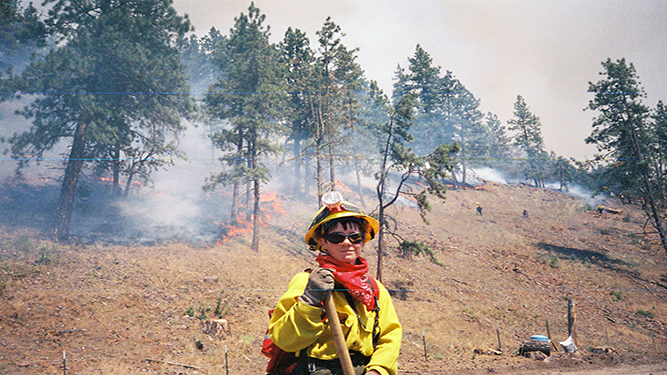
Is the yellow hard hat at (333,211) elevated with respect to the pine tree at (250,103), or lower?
lower

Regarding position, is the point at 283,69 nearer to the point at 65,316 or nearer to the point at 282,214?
the point at 282,214

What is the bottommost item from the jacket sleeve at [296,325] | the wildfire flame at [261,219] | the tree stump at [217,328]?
the tree stump at [217,328]

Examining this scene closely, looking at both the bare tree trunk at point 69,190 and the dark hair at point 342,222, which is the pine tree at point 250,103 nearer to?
the bare tree trunk at point 69,190

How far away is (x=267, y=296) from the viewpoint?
56.2 feet

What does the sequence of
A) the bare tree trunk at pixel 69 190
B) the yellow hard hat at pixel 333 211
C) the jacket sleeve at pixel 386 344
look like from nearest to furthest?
the jacket sleeve at pixel 386 344 < the yellow hard hat at pixel 333 211 < the bare tree trunk at pixel 69 190

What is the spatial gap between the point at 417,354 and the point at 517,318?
26.1 ft

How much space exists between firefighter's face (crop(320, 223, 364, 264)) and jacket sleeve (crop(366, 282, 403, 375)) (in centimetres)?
47

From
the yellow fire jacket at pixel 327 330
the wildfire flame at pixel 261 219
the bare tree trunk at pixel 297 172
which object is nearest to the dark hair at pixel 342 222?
the yellow fire jacket at pixel 327 330

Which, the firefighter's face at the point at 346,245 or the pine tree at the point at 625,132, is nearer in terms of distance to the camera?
the firefighter's face at the point at 346,245

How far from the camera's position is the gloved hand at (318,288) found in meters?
2.36

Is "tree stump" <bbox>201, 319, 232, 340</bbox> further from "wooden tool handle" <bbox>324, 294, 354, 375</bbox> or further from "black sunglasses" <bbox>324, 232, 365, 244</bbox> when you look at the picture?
"wooden tool handle" <bbox>324, 294, 354, 375</bbox>

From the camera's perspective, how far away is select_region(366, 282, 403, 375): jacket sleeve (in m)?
2.74

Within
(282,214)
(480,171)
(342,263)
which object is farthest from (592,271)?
(480,171)

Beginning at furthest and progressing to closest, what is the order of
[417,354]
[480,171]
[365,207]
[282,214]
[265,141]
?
1. [480,171]
2. [365,207]
3. [282,214]
4. [265,141]
5. [417,354]
